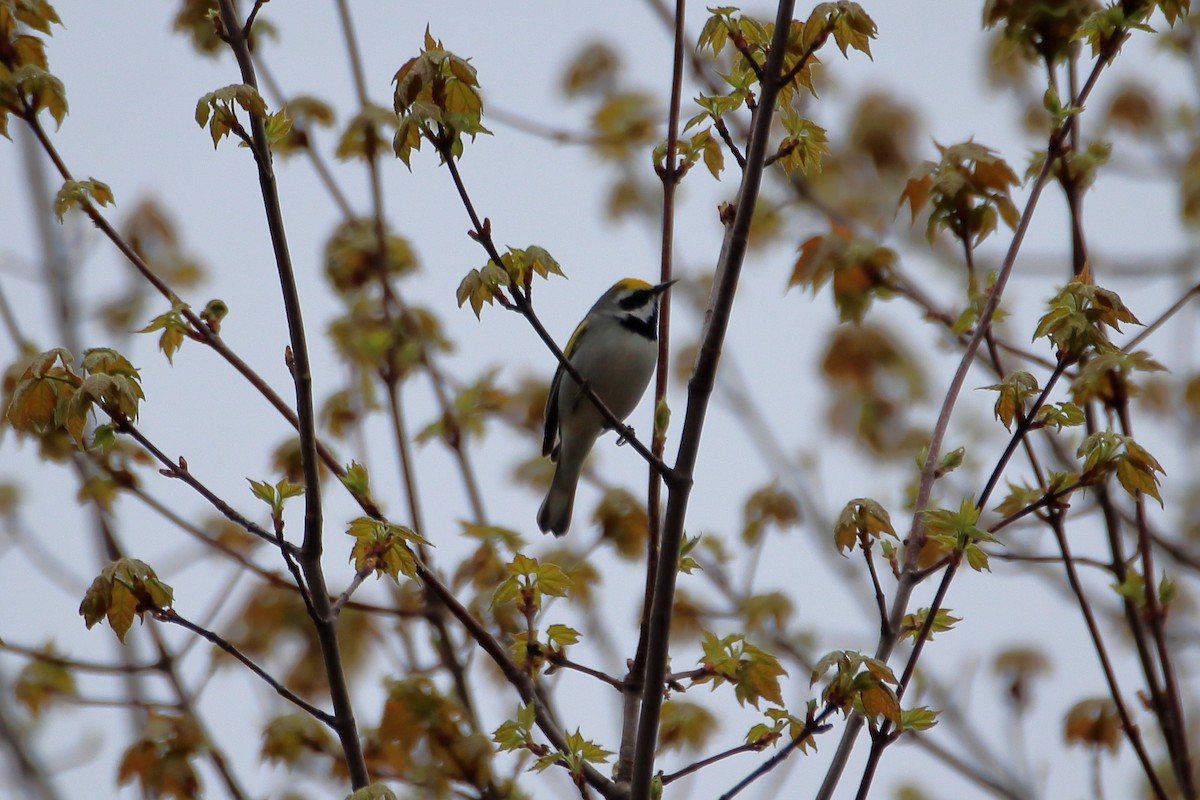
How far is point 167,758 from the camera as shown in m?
4.29

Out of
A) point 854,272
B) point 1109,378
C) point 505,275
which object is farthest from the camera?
point 854,272

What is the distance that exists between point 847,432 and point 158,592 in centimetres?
610

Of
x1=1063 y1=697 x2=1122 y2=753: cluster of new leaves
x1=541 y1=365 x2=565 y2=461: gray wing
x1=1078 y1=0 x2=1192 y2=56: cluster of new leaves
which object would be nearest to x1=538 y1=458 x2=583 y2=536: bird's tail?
x1=541 y1=365 x2=565 y2=461: gray wing

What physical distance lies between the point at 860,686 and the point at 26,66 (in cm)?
285

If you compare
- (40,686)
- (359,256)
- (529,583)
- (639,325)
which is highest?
(639,325)

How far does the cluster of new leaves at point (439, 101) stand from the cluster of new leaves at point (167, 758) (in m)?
2.67

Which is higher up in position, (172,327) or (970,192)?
(970,192)

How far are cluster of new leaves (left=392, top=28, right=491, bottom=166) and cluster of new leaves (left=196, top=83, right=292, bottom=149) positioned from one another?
1.06 ft

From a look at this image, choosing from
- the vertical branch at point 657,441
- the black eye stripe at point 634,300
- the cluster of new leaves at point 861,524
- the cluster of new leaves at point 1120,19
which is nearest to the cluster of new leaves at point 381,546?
the vertical branch at point 657,441

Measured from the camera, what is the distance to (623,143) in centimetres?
669

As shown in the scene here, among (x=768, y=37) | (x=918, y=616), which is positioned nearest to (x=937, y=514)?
(x=918, y=616)

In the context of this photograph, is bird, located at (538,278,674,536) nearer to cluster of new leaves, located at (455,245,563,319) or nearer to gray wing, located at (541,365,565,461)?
gray wing, located at (541,365,565,461)

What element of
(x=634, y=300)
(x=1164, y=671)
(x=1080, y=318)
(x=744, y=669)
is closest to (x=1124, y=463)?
(x=1080, y=318)

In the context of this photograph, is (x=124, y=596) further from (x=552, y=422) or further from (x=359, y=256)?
(x=552, y=422)
